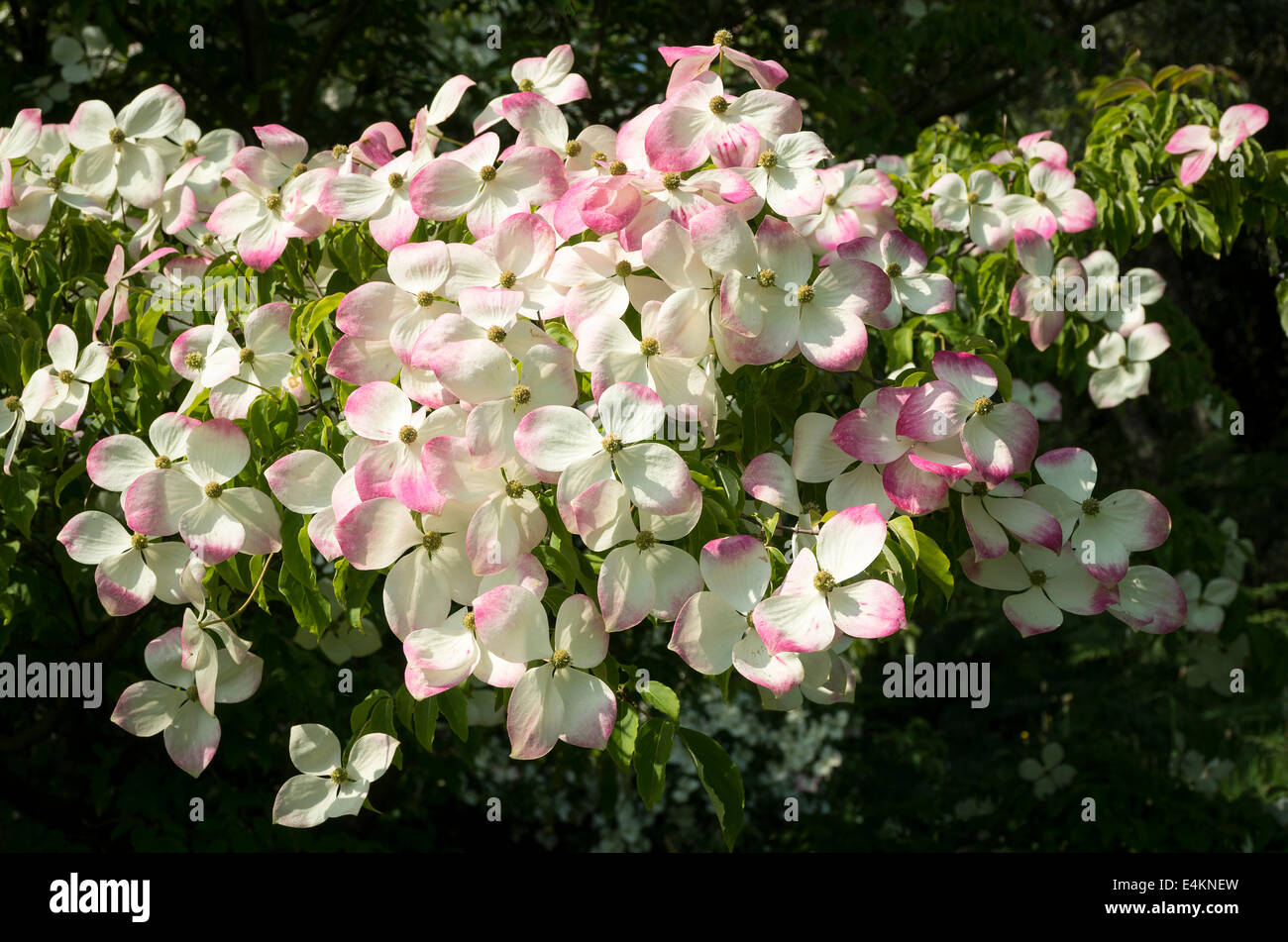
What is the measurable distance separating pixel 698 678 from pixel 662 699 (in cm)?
204

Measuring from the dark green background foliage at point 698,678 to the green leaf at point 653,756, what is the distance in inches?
12.1

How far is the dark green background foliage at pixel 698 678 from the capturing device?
218cm

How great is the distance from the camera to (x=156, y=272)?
1580 millimetres

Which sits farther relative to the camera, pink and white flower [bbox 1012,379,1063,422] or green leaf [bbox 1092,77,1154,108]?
pink and white flower [bbox 1012,379,1063,422]

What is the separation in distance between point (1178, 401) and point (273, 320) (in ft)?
7.11

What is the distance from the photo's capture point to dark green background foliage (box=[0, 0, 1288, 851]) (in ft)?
7.14

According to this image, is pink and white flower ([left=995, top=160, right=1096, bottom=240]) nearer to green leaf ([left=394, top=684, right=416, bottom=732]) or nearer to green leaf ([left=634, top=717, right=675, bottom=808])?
green leaf ([left=634, top=717, right=675, bottom=808])

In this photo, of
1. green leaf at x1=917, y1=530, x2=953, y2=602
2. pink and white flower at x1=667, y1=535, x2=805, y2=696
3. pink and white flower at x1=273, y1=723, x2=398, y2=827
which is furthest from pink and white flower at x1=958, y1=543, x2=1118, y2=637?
pink and white flower at x1=273, y1=723, x2=398, y2=827

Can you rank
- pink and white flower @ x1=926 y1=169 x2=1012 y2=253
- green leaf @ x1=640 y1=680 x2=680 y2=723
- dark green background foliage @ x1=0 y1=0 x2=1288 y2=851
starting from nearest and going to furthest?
green leaf @ x1=640 y1=680 x2=680 y2=723 < pink and white flower @ x1=926 y1=169 x2=1012 y2=253 < dark green background foliage @ x1=0 y1=0 x2=1288 y2=851

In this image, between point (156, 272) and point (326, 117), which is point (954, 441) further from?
point (326, 117)

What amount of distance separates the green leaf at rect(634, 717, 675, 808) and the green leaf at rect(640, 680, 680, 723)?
2cm

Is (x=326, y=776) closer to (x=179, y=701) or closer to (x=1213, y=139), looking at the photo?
(x=179, y=701)

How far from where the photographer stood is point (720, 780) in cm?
112

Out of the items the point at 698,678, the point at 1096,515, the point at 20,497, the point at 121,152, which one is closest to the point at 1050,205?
the point at 1096,515
